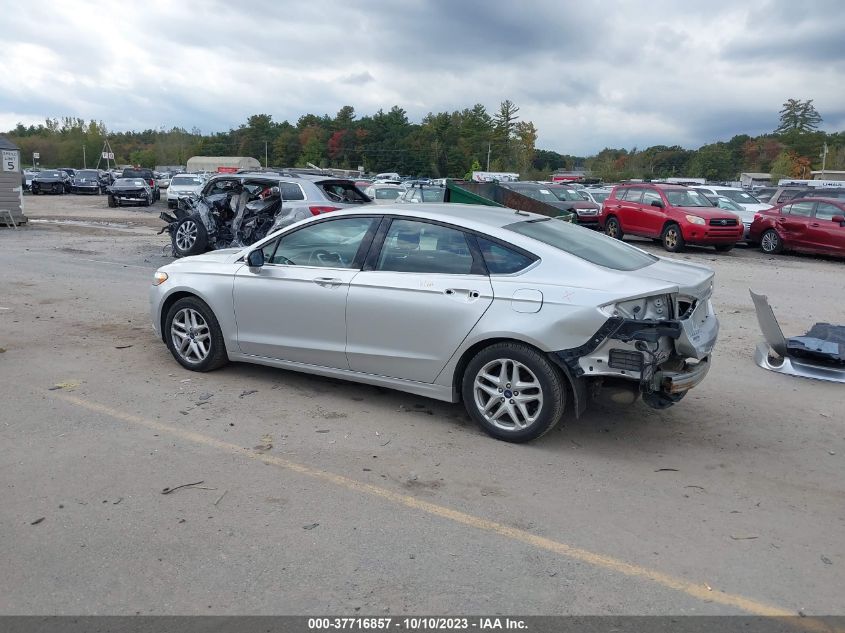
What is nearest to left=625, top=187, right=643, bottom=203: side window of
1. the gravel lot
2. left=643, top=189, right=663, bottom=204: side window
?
left=643, top=189, right=663, bottom=204: side window

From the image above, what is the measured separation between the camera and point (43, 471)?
453 centimetres

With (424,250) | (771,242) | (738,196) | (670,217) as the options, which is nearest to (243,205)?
(424,250)

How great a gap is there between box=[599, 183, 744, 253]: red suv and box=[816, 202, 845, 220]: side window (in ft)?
5.94

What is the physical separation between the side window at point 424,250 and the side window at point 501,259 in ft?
0.42

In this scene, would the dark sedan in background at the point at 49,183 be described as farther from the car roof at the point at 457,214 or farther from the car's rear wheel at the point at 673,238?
the car roof at the point at 457,214

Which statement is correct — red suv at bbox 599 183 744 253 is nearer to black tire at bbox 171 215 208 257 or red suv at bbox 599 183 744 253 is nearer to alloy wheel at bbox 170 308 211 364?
black tire at bbox 171 215 208 257

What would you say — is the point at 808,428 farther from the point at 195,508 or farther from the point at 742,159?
the point at 742,159

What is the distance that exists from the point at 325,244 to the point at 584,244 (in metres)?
2.04

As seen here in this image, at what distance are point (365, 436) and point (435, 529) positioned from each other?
139 centimetres

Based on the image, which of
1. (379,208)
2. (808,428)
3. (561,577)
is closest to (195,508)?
(561,577)

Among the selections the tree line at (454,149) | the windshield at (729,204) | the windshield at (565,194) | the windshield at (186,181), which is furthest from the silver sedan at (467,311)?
the tree line at (454,149)

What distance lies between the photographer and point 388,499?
4.27 m

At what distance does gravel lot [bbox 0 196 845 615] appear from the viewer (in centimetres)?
339

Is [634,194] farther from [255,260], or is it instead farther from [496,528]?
[496,528]
